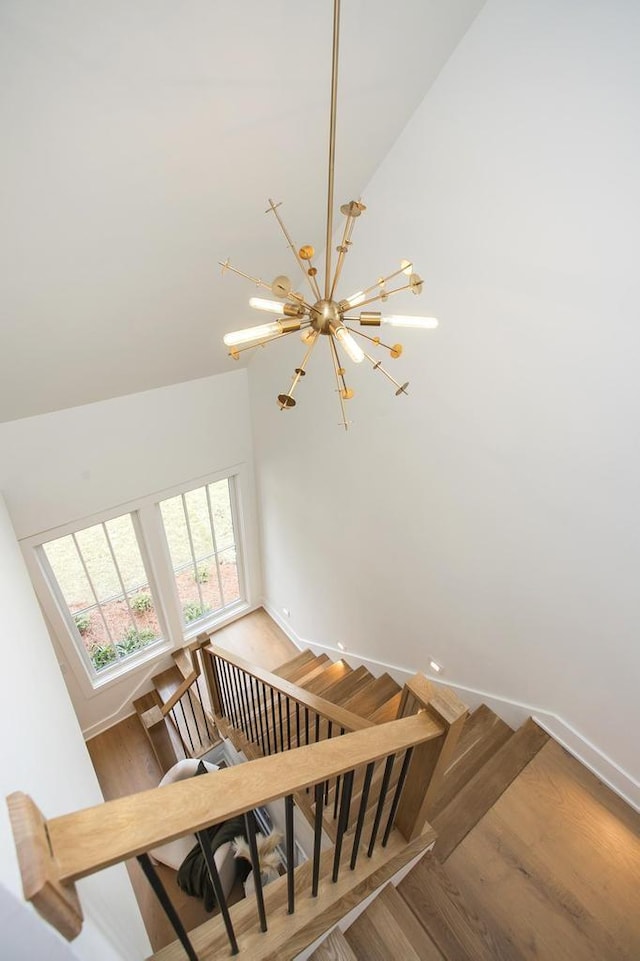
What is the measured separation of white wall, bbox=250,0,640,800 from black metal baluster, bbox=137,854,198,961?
6.54ft

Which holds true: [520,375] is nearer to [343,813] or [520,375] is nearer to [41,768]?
[343,813]

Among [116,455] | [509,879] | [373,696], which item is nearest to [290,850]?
[509,879]

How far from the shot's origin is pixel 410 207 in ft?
7.29

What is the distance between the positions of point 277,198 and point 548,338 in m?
1.55

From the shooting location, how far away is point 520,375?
1999 mm

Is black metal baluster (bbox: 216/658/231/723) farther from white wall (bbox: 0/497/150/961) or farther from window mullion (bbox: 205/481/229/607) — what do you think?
window mullion (bbox: 205/481/229/607)

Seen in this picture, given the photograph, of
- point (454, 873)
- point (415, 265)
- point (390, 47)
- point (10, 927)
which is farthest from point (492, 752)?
point (390, 47)

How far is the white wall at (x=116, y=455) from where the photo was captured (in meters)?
3.20

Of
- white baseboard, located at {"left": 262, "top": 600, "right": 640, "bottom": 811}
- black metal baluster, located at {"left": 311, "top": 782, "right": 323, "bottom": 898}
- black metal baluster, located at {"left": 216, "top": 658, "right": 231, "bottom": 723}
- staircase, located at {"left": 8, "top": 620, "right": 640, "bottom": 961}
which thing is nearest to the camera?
staircase, located at {"left": 8, "top": 620, "right": 640, "bottom": 961}

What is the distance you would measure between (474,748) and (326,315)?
8.80ft

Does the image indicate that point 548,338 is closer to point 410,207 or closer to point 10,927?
point 410,207

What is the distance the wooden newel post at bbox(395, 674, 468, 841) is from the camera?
1.28 metres

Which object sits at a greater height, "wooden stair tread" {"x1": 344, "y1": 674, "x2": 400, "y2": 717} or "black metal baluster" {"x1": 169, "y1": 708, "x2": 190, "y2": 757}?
"black metal baluster" {"x1": 169, "y1": 708, "x2": 190, "y2": 757}

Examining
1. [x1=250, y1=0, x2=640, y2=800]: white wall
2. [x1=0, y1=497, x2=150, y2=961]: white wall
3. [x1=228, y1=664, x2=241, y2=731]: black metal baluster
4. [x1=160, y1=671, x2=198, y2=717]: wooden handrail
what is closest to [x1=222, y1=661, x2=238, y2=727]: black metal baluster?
[x1=228, y1=664, x2=241, y2=731]: black metal baluster
